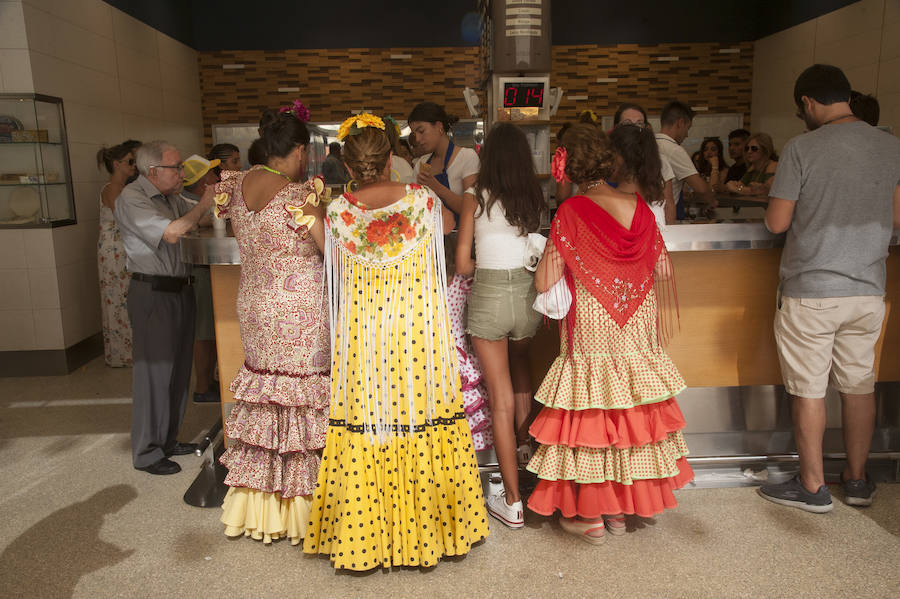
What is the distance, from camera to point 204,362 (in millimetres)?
4488

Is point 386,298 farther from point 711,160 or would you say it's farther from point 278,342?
point 711,160

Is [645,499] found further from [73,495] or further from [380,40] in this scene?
[380,40]

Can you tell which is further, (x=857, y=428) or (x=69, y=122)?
(x=69, y=122)

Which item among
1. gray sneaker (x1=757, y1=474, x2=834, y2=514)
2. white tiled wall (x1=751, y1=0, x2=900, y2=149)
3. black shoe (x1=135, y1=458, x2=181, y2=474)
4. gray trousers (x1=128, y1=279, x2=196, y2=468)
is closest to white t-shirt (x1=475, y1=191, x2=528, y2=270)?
gray sneaker (x1=757, y1=474, x2=834, y2=514)

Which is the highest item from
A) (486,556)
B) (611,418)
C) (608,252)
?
(608,252)

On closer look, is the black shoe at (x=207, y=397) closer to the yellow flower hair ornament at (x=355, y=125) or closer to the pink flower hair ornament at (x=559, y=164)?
the yellow flower hair ornament at (x=355, y=125)

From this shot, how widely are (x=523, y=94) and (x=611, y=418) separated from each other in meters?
3.03

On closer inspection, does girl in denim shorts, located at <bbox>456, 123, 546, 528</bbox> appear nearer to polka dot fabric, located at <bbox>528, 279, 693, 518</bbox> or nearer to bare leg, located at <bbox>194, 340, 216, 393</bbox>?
polka dot fabric, located at <bbox>528, 279, 693, 518</bbox>

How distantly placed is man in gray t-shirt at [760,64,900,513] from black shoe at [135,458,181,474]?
9.52 feet

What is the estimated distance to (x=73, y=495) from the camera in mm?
3260

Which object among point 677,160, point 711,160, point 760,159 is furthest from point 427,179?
point 711,160

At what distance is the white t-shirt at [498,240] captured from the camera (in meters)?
2.62

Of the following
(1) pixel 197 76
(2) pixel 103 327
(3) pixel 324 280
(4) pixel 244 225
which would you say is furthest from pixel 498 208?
(1) pixel 197 76

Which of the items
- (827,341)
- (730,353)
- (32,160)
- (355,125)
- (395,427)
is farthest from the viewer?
(32,160)
